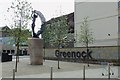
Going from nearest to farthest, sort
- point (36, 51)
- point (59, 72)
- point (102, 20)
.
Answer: point (59, 72) → point (36, 51) → point (102, 20)

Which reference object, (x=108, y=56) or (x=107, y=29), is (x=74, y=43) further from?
(x=108, y=56)

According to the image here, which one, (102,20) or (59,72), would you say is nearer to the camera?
(59,72)

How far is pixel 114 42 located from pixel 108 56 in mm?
5197

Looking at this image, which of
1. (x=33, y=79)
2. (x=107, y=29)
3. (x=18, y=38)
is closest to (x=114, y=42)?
(x=107, y=29)

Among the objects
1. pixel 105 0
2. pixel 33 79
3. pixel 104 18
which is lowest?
pixel 33 79

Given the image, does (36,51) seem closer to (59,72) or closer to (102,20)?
(59,72)

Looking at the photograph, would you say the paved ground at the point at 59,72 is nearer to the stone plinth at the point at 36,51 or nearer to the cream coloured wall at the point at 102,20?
the stone plinth at the point at 36,51

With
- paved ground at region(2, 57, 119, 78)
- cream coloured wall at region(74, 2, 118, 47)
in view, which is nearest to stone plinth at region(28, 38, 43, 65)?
paved ground at region(2, 57, 119, 78)

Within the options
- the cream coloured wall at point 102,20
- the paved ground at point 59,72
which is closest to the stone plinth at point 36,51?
the paved ground at point 59,72

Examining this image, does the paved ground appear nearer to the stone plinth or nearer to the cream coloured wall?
the stone plinth

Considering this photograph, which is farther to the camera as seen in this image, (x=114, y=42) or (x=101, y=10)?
(x=101, y=10)

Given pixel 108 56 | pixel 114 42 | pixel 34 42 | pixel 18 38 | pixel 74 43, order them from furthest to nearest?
pixel 74 43, pixel 114 42, pixel 108 56, pixel 34 42, pixel 18 38

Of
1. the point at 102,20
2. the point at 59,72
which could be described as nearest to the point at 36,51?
the point at 59,72

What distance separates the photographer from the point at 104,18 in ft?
138
